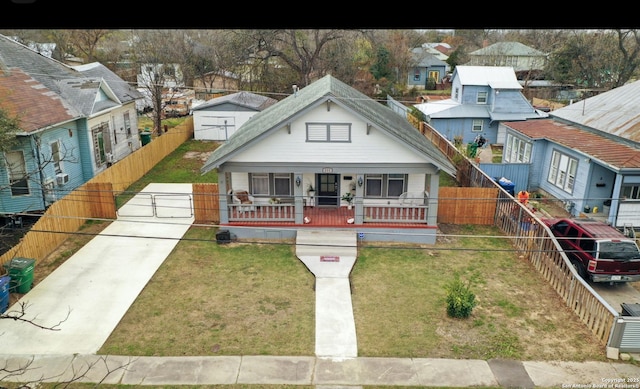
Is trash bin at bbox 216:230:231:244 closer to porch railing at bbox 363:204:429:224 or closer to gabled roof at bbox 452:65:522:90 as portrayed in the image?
porch railing at bbox 363:204:429:224

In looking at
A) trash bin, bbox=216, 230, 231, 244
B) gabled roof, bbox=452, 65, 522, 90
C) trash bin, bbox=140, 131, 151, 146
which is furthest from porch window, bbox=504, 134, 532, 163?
trash bin, bbox=140, 131, 151, 146

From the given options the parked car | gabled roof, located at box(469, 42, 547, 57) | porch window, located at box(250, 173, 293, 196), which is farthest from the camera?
gabled roof, located at box(469, 42, 547, 57)

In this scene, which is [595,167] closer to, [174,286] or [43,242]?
[174,286]

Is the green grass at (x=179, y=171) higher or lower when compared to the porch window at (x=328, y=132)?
lower

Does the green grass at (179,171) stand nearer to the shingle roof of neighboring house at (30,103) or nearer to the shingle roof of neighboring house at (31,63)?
the shingle roof of neighboring house at (30,103)

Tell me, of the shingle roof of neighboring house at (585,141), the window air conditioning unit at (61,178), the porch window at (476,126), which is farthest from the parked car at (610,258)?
the window air conditioning unit at (61,178)
